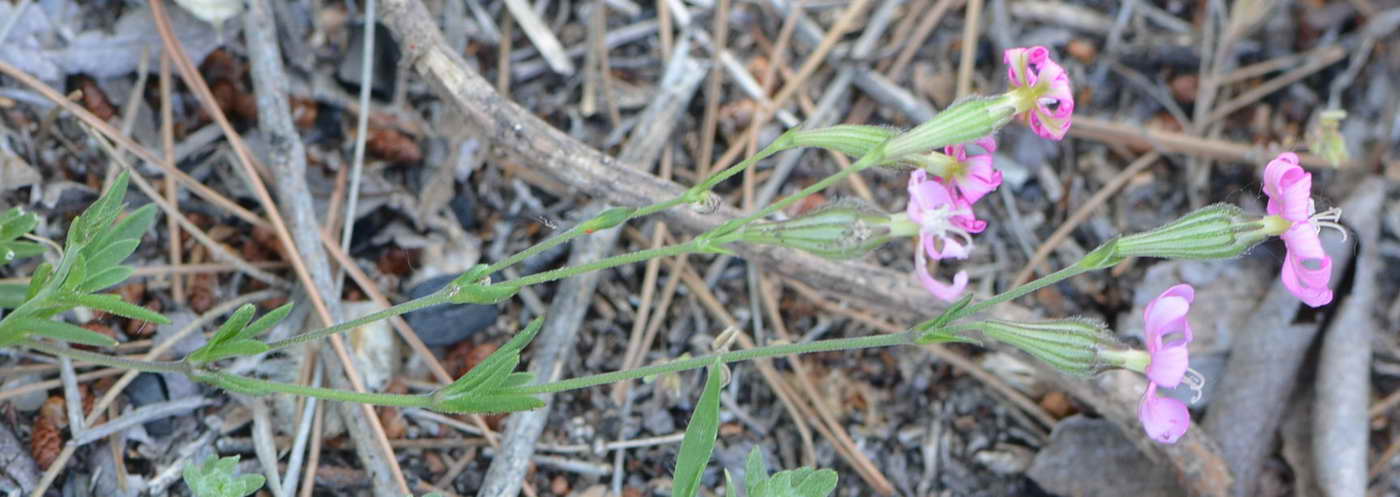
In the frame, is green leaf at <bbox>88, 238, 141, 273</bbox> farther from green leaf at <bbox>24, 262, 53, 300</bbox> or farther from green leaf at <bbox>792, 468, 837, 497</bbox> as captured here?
green leaf at <bbox>792, 468, 837, 497</bbox>

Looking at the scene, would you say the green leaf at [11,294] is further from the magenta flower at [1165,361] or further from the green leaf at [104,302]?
the magenta flower at [1165,361]

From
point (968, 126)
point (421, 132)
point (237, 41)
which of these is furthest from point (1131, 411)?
point (237, 41)

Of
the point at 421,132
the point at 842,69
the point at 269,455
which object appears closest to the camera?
the point at 269,455

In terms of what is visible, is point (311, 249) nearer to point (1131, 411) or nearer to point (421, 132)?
point (421, 132)

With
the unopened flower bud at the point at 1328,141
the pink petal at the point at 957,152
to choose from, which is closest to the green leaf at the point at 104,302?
the pink petal at the point at 957,152

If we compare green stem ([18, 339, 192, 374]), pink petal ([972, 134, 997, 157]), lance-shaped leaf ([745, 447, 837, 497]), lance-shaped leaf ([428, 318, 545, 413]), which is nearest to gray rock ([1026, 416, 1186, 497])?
lance-shaped leaf ([745, 447, 837, 497])
